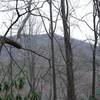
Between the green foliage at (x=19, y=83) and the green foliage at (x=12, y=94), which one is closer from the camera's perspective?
the green foliage at (x=12, y=94)

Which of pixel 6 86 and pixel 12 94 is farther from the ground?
pixel 6 86

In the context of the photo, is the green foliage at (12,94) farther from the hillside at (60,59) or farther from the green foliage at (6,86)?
the hillside at (60,59)

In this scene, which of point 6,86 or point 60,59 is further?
point 60,59

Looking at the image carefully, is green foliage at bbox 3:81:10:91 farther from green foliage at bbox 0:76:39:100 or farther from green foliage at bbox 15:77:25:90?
green foliage at bbox 15:77:25:90

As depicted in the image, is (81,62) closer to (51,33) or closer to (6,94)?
(51,33)

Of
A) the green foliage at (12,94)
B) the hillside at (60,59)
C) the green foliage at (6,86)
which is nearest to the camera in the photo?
the green foliage at (12,94)

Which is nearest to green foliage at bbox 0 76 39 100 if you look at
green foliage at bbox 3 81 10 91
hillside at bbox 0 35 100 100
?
green foliage at bbox 3 81 10 91

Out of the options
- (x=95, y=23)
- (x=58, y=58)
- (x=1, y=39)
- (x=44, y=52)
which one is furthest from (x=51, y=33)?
(x=1, y=39)

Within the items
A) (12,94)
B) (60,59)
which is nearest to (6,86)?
(12,94)

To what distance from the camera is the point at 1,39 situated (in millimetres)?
3002

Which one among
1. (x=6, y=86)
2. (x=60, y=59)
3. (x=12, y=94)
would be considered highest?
(x=60, y=59)

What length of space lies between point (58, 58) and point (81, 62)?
86.3 inches

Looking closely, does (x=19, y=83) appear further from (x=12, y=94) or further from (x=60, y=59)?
(x=60, y=59)

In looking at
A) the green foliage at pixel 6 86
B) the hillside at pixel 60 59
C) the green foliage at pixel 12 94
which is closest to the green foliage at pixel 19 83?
the green foliage at pixel 12 94
